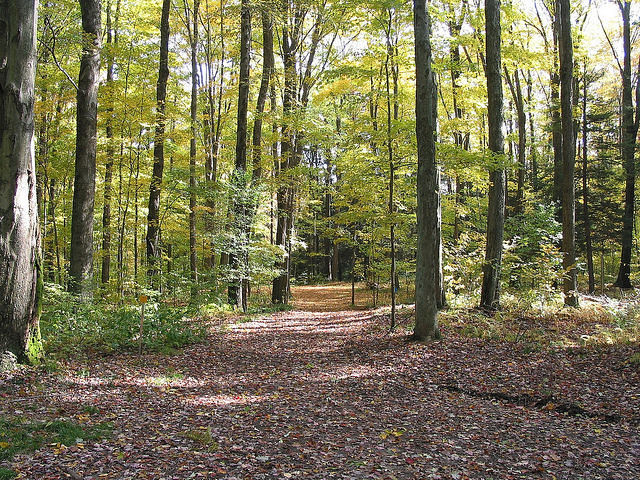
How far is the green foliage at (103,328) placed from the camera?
7.58m

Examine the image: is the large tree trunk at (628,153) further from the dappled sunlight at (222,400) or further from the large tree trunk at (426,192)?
the dappled sunlight at (222,400)

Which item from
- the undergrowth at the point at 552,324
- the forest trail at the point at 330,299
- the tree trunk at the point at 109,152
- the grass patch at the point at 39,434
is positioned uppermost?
the tree trunk at the point at 109,152

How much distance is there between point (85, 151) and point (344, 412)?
26.4 feet

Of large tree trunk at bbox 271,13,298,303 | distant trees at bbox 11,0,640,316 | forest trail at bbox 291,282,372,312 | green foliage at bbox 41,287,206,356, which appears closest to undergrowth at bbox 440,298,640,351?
distant trees at bbox 11,0,640,316

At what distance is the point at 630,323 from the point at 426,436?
6.57m

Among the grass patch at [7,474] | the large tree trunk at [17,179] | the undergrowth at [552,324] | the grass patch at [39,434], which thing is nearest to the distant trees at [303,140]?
the undergrowth at [552,324]

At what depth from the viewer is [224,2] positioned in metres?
15.6

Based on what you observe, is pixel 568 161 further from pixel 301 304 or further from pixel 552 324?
pixel 301 304

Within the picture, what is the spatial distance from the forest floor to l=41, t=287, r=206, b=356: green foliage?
1.55ft

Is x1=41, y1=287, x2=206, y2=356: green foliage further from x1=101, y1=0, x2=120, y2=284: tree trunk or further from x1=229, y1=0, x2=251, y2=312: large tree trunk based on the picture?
x1=101, y1=0, x2=120, y2=284: tree trunk

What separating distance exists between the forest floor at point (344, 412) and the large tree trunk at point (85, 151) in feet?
9.95

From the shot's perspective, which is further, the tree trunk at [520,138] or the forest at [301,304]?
the tree trunk at [520,138]

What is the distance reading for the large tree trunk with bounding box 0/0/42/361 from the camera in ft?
18.9

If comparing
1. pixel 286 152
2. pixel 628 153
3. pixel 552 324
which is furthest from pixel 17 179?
pixel 628 153
